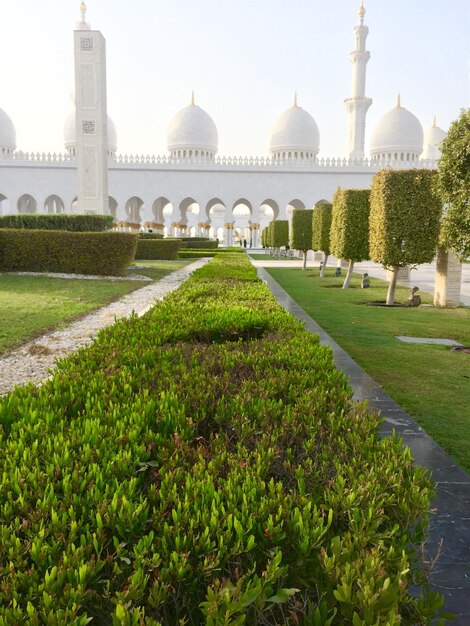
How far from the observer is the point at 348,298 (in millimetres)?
12836

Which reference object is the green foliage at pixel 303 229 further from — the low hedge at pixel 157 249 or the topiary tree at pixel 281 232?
the topiary tree at pixel 281 232

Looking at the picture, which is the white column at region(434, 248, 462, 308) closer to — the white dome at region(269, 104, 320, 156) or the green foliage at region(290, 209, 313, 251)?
the green foliage at region(290, 209, 313, 251)

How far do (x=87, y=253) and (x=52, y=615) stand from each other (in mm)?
15087

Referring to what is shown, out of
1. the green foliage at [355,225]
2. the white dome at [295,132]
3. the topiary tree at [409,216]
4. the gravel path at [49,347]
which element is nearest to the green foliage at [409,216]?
the topiary tree at [409,216]

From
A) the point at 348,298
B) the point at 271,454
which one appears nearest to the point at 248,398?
the point at 271,454

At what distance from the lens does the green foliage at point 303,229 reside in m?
22.5

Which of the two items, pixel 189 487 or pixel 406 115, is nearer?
pixel 189 487

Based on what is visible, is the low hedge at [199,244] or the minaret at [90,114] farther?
the low hedge at [199,244]

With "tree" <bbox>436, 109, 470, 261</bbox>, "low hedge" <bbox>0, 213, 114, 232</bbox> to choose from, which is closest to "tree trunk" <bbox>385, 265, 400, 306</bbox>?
"tree" <bbox>436, 109, 470, 261</bbox>

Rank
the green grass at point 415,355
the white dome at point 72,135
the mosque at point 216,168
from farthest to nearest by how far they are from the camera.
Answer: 1. the white dome at point 72,135
2. the mosque at point 216,168
3. the green grass at point 415,355

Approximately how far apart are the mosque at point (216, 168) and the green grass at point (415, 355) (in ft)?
135

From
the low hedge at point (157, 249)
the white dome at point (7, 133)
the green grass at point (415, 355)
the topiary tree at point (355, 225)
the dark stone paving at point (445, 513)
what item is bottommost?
the green grass at point (415, 355)

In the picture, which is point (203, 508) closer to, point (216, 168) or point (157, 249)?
point (157, 249)

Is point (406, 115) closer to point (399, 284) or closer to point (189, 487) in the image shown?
point (399, 284)
